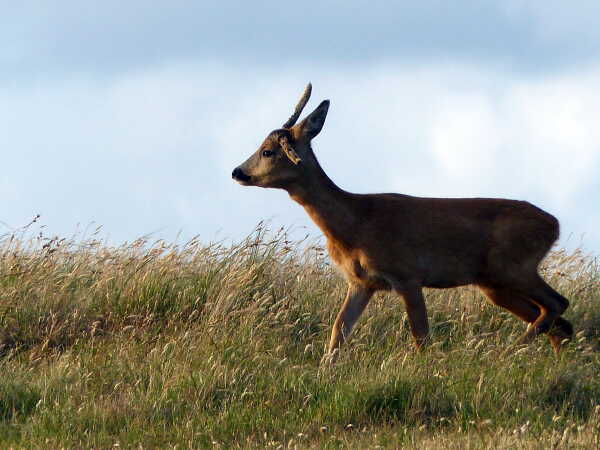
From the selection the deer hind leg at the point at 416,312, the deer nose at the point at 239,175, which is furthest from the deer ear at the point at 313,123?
the deer hind leg at the point at 416,312

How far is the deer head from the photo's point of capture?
8656 millimetres

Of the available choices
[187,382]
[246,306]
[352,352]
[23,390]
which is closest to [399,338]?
[352,352]

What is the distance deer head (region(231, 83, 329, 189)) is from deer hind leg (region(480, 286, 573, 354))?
6.05 feet

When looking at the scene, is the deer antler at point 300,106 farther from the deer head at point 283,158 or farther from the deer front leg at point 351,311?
the deer front leg at point 351,311

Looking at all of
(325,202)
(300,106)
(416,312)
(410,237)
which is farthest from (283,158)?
(416,312)

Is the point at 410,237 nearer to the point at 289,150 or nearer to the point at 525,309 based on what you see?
the point at 289,150

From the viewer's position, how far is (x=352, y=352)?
27.4 feet

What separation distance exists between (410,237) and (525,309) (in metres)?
1.30

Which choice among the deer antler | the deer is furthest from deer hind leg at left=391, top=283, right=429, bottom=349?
the deer antler

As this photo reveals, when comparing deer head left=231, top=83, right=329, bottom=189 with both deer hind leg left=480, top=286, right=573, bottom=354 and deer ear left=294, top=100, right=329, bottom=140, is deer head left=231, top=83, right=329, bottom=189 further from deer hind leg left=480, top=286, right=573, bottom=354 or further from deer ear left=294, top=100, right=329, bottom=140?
deer hind leg left=480, top=286, right=573, bottom=354

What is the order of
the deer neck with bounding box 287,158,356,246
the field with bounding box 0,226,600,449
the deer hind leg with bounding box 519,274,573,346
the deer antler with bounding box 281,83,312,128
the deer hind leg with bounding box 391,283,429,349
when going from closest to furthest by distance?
the field with bounding box 0,226,600,449 < the deer hind leg with bounding box 391,283,429,349 < the deer neck with bounding box 287,158,356,246 < the deer hind leg with bounding box 519,274,573,346 < the deer antler with bounding box 281,83,312,128

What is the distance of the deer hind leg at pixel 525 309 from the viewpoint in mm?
8852

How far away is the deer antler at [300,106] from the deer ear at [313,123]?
318 mm

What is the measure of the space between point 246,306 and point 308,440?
2.95m
